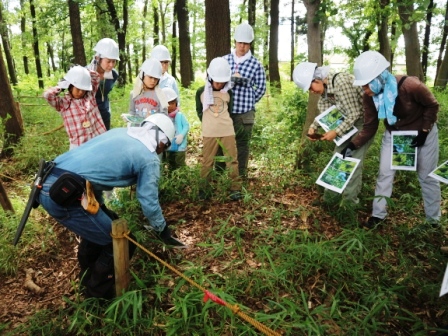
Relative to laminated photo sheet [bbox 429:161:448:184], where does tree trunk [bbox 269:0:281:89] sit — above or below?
above

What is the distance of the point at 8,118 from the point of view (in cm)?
664

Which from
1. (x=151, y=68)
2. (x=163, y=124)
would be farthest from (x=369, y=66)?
(x=151, y=68)

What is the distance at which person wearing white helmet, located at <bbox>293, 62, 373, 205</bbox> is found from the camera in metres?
3.81

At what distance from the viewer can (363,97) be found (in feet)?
12.2

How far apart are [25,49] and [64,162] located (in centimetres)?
2401

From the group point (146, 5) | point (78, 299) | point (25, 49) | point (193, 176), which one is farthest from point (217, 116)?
point (25, 49)

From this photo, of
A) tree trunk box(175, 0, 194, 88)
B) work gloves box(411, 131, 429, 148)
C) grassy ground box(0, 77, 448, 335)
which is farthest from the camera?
tree trunk box(175, 0, 194, 88)

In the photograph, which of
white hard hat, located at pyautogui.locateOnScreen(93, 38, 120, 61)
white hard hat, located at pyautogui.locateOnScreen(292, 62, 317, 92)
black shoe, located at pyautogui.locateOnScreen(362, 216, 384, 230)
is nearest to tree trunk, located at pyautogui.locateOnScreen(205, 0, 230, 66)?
white hard hat, located at pyautogui.locateOnScreen(93, 38, 120, 61)

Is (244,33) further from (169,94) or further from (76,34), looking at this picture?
(76,34)

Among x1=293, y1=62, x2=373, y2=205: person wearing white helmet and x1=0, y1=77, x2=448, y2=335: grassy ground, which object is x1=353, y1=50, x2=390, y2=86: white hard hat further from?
x1=0, y1=77, x2=448, y2=335: grassy ground

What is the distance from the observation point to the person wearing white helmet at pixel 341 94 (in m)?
3.81

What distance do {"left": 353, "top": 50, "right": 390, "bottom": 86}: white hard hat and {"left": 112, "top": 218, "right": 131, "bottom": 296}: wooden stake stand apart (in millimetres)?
2655

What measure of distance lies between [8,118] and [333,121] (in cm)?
623

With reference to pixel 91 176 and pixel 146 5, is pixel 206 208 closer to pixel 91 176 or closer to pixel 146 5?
pixel 91 176
